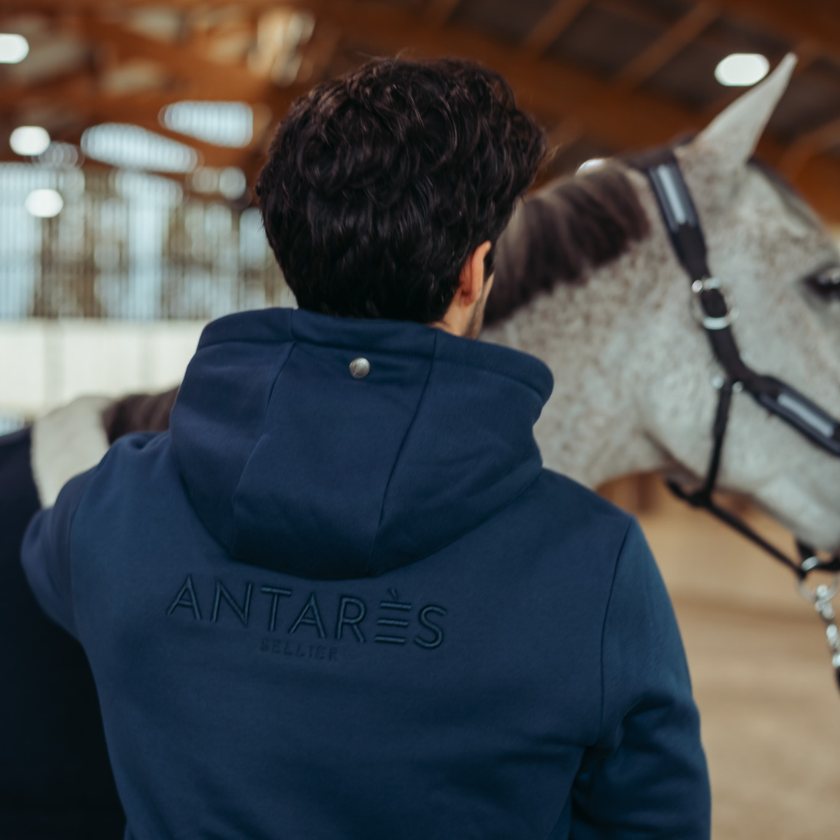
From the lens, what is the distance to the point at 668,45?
5316 mm

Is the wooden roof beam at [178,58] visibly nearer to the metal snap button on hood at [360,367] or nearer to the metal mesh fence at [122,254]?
the metal mesh fence at [122,254]

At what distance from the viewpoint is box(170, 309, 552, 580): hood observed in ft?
1.78

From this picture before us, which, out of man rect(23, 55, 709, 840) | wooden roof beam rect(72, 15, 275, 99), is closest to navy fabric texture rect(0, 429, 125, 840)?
man rect(23, 55, 709, 840)

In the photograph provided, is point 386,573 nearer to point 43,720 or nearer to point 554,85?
point 43,720

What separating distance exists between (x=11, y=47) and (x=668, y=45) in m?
4.64

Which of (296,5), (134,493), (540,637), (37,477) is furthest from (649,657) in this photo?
(296,5)

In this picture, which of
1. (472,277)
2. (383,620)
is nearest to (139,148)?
(472,277)

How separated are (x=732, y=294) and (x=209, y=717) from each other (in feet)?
2.72

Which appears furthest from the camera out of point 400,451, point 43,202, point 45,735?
point 43,202

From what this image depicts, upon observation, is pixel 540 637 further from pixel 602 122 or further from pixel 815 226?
pixel 602 122

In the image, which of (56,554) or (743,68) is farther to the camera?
(743,68)

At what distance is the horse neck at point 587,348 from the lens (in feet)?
3.41

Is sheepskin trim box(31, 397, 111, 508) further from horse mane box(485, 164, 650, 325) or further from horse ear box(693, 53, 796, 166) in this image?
horse ear box(693, 53, 796, 166)

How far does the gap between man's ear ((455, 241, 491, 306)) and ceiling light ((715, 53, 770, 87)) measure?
5013 mm
